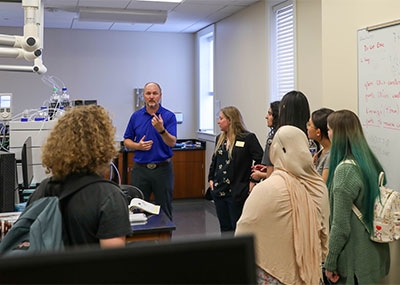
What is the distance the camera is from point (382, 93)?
9.12ft

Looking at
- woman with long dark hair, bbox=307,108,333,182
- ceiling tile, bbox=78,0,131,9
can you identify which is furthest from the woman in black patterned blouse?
ceiling tile, bbox=78,0,131,9

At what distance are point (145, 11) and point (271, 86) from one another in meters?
2.00

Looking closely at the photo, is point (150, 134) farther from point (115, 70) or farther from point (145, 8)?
point (115, 70)

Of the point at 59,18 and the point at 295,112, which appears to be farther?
the point at 59,18

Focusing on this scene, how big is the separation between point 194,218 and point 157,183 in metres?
2.16

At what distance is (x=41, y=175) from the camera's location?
359cm

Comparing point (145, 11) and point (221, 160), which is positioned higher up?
point (145, 11)

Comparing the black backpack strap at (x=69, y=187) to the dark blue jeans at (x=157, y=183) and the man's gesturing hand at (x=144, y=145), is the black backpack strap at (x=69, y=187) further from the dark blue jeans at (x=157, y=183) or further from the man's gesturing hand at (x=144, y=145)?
the dark blue jeans at (x=157, y=183)

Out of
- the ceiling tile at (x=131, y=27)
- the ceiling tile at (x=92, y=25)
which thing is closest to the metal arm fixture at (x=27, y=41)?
the ceiling tile at (x=92, y=25)

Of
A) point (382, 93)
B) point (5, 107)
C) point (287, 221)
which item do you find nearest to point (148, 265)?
point (287, 221)

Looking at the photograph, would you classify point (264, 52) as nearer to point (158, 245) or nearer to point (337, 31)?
point (337, 31)

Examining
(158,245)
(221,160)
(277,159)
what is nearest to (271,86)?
(221,160)

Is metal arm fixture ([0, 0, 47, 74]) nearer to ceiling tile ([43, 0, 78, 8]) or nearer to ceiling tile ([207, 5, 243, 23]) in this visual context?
ceiling tile ([43, 0, 78, 8])

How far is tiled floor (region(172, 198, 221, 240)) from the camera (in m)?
5.52
